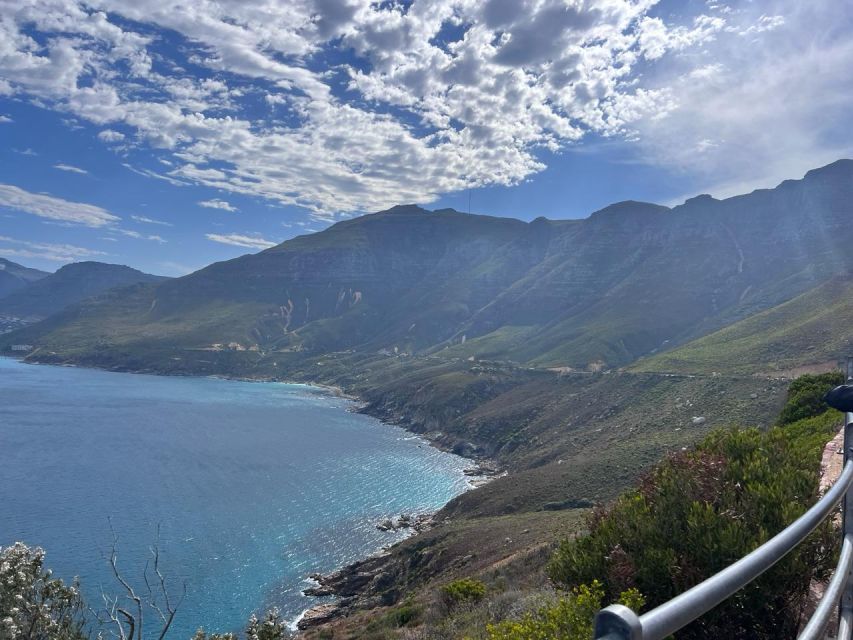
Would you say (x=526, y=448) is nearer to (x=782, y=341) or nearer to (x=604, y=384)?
(x=604, y=384)

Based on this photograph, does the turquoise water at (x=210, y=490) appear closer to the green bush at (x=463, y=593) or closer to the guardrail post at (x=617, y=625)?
the green bush at (x=463, y=593)

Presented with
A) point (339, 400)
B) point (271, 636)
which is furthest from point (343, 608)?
point (339, 400)

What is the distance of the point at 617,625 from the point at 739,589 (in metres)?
1.01

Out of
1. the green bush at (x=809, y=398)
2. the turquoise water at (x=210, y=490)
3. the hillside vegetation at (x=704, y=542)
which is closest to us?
the hillside vegetation at (x=704, y=542)

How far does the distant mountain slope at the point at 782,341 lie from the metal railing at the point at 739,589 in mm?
84225

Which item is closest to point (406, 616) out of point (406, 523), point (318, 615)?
point (318, 615)

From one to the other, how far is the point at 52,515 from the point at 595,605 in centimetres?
6642

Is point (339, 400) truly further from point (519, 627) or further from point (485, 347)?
point (519, 627)

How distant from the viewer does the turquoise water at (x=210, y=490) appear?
46.5 meters

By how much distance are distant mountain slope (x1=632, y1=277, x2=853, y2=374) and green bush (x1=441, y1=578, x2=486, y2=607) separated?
2754 inches

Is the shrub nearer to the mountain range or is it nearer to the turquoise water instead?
the mountain range

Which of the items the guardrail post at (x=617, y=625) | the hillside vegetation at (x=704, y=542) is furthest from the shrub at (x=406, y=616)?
the guardrail post at (x=617, y=625)

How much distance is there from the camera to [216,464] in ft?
271

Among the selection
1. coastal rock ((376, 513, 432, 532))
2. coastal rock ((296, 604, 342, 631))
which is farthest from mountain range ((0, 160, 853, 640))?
coastal rock ((376, 513, 432, 532))
